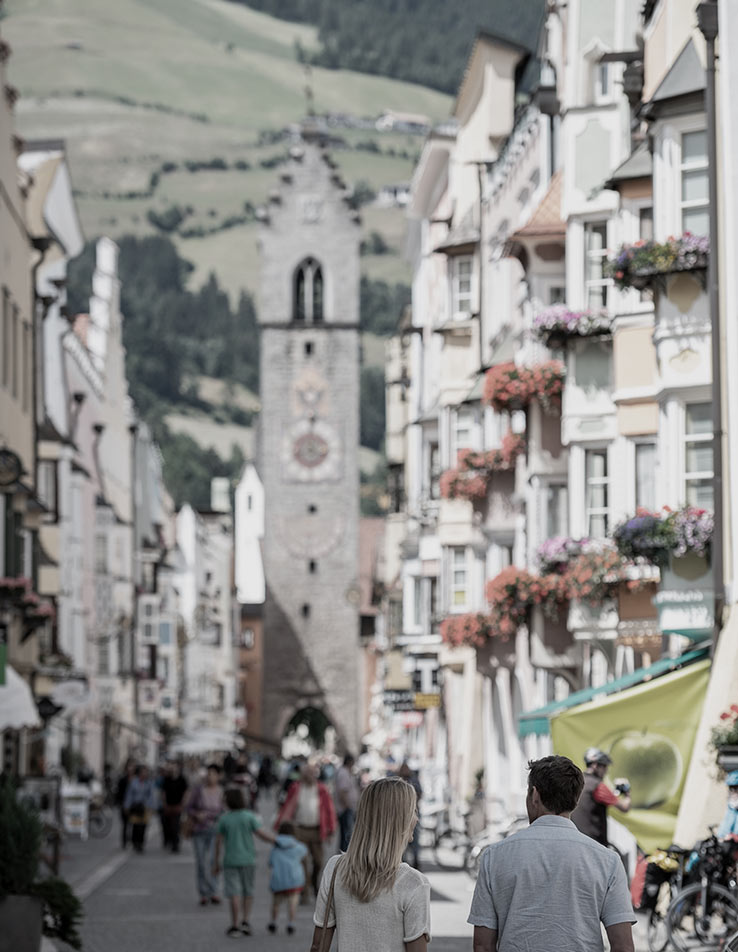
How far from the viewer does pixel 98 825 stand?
4644cm

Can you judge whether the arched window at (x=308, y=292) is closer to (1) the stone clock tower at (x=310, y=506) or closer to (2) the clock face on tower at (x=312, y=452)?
(1) the stone clock tower at (x=310, y=506)

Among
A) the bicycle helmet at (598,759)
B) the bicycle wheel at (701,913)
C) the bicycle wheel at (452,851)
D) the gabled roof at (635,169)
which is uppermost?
the gabled roof at (635,169)

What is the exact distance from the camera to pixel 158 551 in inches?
3238

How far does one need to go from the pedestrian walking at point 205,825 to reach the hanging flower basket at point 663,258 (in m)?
8.40

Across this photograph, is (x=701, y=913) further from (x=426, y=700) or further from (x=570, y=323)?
(x=426, y=700)

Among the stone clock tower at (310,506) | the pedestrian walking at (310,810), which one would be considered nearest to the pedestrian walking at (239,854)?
the pedestrian walking at (310,810)

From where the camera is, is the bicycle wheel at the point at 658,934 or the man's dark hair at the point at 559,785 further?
the bicycle wheel at the point at 658,934

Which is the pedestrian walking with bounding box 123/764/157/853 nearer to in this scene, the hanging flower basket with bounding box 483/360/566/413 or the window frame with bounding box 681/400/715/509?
the hanging flower basket with bounding box 483/360/566/413

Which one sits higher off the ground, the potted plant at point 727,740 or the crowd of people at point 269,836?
the potted plant at point 727,740

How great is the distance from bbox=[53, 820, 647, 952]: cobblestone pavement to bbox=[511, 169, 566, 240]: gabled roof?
8573 mm

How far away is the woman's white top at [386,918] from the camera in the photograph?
7641mm

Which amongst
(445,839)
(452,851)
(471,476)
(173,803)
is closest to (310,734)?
(445,839)

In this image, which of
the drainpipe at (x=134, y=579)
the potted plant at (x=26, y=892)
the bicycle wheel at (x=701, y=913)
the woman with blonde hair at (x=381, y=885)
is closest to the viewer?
the woman with blonde hair at (x=381, y=885)

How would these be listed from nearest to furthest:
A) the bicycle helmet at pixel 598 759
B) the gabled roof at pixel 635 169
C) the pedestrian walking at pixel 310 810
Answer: the bicycle helmet at pixel 598 759, the gabled roof at pixel 635 169, the pedestrian walking at pixel 310 810
